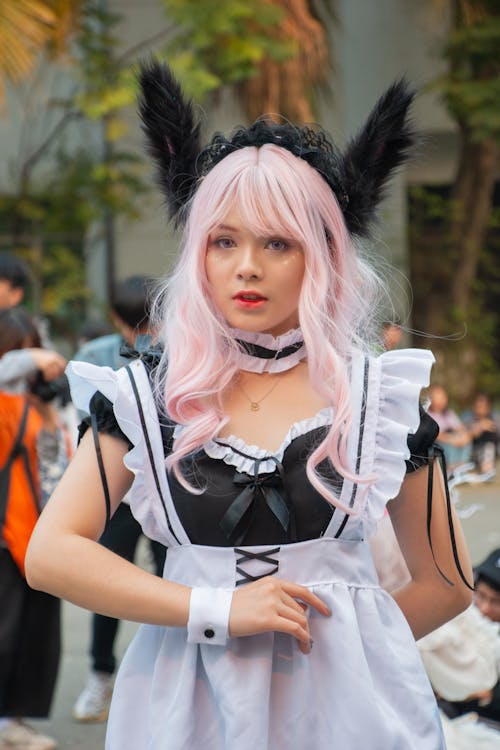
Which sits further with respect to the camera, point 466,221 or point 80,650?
point 466,221

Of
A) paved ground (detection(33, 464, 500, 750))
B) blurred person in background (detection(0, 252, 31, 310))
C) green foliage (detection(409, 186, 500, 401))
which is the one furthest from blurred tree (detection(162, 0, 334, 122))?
blurred person in background (detection(0, 252, 31, 310))

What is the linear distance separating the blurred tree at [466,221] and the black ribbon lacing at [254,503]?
10.8 m

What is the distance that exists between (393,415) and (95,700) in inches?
129

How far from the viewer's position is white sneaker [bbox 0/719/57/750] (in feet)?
15.0

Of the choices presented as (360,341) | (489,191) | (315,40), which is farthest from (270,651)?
(489,191)

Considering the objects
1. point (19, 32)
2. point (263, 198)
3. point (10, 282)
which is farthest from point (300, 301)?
point (19, 32)

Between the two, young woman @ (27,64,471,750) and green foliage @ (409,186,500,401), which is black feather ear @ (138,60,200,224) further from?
green foliage @ (409,186,500,401)

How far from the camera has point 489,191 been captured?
1464cm

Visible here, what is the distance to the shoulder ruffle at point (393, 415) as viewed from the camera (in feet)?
6.83

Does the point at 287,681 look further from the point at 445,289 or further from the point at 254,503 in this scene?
the point at 445,289

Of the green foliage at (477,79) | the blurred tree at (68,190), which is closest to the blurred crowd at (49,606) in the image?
the green foliage at (477,79)

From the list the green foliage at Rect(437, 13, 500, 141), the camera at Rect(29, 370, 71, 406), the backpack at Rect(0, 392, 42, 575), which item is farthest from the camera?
the green foliage at Rect(437, 13, 500, 141)

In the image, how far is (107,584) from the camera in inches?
77.5

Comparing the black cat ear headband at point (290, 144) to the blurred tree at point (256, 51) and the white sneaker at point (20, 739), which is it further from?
the blurred tree at point (256, 51)
